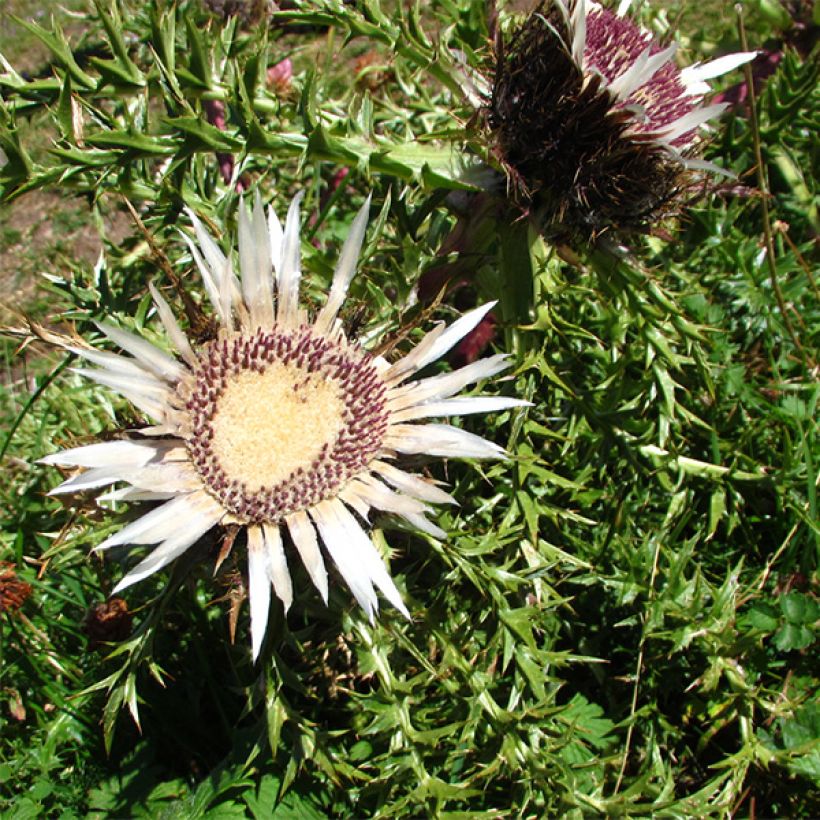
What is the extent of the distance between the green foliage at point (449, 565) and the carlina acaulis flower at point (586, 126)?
0.11 metres

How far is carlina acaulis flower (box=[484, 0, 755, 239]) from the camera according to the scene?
1635 millimetres

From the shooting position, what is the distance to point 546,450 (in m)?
2.12

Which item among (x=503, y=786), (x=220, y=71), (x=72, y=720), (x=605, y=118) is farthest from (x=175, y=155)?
(x=503, y=786)

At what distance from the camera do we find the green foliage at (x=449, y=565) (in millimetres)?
1630

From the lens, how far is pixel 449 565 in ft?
5.58

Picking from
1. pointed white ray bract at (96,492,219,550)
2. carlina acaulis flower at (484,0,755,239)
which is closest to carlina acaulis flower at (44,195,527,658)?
pointed white ray bract at (96,492,219,550)

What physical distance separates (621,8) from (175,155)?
1.18m

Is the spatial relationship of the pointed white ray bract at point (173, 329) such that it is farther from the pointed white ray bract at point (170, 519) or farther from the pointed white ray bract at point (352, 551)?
the pointed white ray bract at point (352, 551)

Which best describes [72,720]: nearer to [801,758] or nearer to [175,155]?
[175,155]

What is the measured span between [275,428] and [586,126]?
0.90 meters

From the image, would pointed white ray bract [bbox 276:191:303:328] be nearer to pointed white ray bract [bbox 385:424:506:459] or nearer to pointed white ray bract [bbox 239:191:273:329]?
pointed white ray bract [bbox 239:191:273:329]

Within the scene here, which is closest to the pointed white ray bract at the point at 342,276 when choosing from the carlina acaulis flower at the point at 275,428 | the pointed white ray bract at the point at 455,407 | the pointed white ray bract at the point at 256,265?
the carlina acaulis flower at the point at 275,428

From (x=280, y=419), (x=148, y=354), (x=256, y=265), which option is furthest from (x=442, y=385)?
(x=148, y=354)

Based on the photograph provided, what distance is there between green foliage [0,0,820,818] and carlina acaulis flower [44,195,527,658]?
0.26 ft
